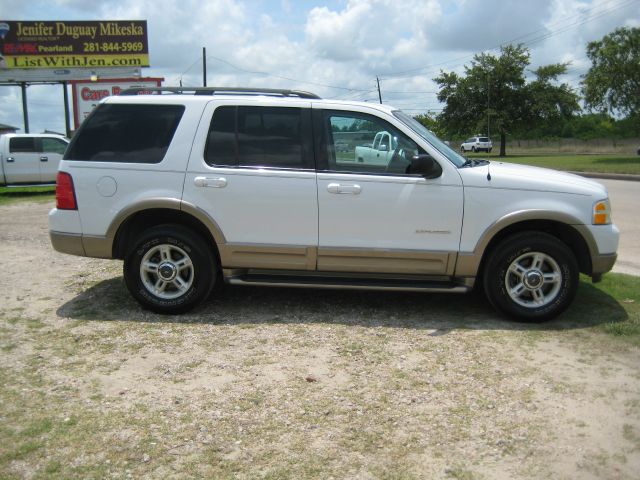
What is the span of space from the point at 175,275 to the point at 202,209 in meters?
0.67

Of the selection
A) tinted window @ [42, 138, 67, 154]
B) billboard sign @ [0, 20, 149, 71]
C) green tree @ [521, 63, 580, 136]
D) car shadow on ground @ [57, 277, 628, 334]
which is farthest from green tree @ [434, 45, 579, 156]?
car shadow on ground @ [57, 277, 628, 334]

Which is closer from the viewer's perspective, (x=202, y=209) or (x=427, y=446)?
(x=427, y=446)

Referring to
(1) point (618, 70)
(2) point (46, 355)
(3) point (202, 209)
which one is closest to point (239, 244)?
(3) point (202, 209)

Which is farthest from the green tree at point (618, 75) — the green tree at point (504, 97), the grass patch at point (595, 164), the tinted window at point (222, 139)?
the tinted window at point (222, 139)

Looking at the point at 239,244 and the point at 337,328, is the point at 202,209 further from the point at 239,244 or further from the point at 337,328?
the point at 337,328

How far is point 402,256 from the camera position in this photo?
556 centimetres

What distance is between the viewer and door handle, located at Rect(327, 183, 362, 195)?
5.49m

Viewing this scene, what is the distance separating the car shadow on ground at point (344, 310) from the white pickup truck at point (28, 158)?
13.1 metres

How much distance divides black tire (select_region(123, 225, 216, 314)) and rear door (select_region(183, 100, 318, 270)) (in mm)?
231

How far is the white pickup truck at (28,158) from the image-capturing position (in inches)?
705

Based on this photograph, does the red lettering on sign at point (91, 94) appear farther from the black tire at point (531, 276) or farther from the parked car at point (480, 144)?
the parked car at point (480, 144)

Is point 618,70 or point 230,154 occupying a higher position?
point 618,70

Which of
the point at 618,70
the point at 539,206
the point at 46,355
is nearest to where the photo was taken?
the point at 46,355

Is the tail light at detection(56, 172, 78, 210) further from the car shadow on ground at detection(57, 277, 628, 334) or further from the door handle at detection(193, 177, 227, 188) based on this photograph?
the door handle at detection(193, 177, 227, 188)
